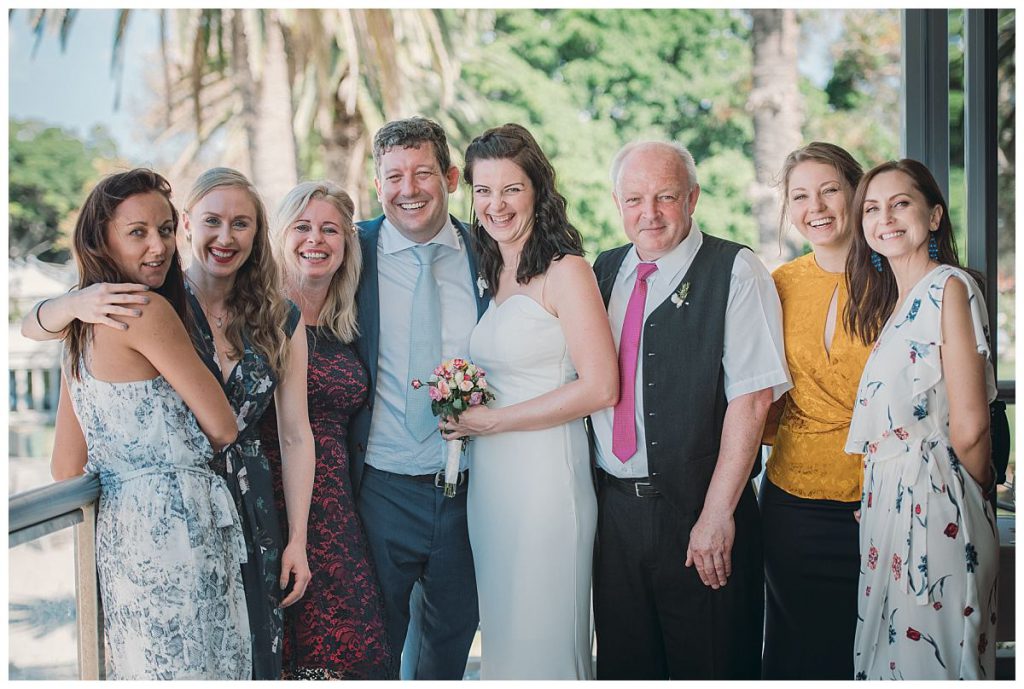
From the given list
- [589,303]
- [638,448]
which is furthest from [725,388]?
[589,303]

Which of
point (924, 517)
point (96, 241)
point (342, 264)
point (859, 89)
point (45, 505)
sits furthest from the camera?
point (859, 89)

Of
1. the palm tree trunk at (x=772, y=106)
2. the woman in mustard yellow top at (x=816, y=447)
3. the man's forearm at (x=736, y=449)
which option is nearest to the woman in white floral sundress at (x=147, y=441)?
the man's forearm at (x=736, y=449)

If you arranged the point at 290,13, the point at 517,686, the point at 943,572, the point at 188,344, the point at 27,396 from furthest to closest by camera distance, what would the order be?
1. the point at 27,396
2. the point at 290,13
3. the point at 517,686
4. the point at 943,572
5. the point at 188,344

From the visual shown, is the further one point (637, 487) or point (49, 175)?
point (49, 175)

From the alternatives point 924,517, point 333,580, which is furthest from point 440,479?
point 924,517

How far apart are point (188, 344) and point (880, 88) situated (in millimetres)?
16604

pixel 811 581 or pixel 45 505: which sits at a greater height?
pixel 45 505

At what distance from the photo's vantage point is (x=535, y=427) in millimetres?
3197

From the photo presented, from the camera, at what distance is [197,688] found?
2.80m

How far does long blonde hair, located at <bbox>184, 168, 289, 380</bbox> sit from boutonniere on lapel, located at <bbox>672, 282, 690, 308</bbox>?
1.31m

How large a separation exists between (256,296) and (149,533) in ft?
2.66

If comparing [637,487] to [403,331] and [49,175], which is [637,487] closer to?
[403,331]

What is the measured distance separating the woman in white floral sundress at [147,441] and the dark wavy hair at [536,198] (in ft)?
3.47

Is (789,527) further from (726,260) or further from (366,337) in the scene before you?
(366,337)
